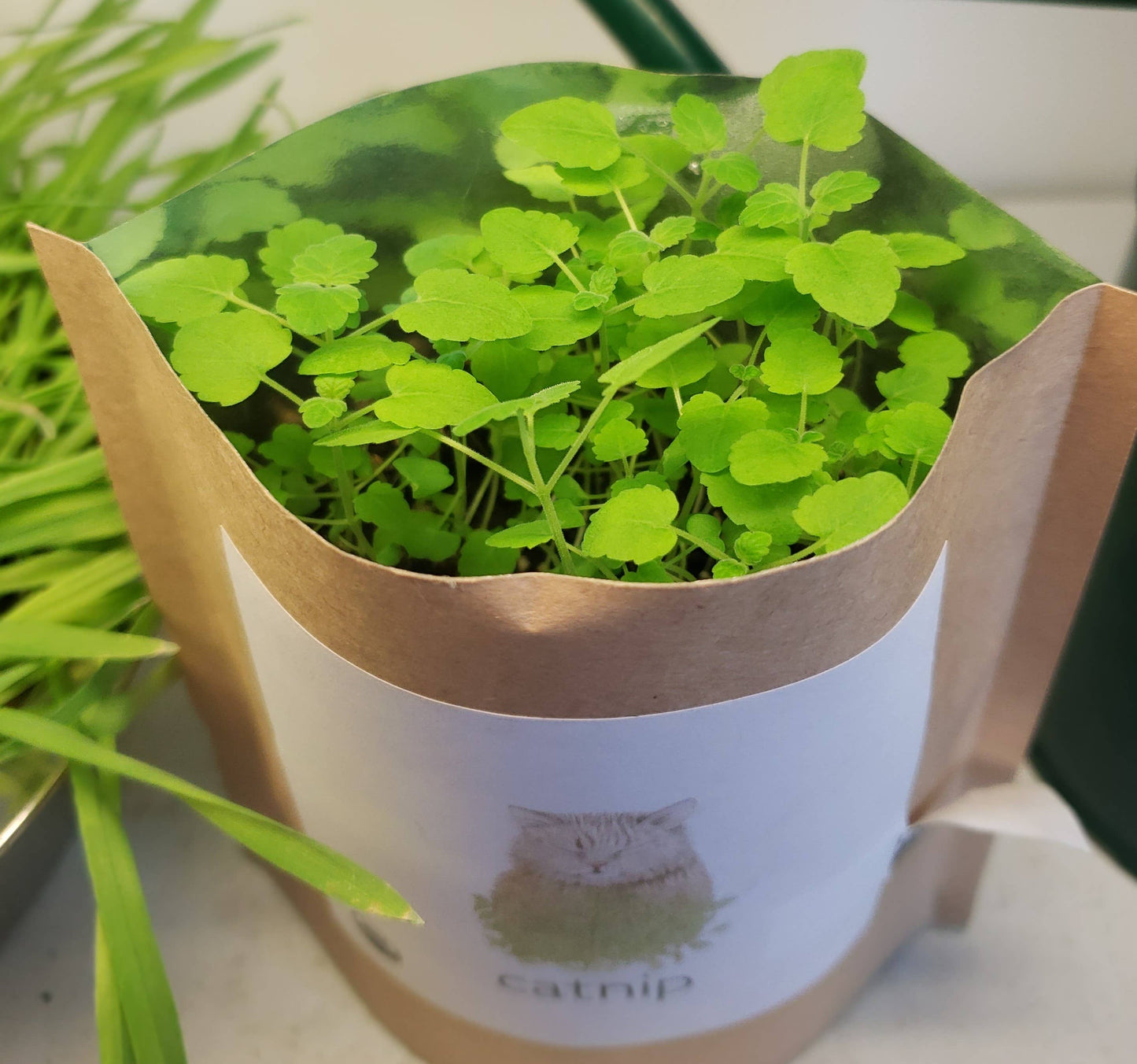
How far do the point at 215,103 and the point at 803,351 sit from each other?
0.53m

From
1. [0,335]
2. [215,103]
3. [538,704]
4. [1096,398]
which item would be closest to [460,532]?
[538,704]

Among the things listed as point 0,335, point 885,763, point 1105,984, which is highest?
point 0,335

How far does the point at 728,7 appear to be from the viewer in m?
0.59

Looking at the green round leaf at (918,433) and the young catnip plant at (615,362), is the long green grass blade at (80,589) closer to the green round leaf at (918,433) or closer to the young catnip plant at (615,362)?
the young catnip plant at (615,362)

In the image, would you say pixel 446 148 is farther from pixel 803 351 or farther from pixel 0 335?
pixel 0 335

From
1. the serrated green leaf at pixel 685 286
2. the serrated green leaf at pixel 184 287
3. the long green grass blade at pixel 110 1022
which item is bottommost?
the long green grass blade at pixel 110 1022

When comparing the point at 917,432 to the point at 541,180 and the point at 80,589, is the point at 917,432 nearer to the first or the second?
the point at 541,180

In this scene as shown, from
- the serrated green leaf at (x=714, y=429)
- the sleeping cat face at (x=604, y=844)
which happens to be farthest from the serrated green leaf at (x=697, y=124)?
the sleeping cat face at (x=604, y=844)

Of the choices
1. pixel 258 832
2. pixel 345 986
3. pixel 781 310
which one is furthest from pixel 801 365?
pixel 345 986

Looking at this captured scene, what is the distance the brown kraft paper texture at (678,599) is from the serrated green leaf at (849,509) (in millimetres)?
11

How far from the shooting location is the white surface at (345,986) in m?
0.44

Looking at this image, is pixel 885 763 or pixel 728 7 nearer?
pixel 885 763

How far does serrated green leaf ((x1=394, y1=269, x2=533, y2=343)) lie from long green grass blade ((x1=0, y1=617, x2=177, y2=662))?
0.16m

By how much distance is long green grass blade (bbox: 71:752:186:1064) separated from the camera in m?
0.35
